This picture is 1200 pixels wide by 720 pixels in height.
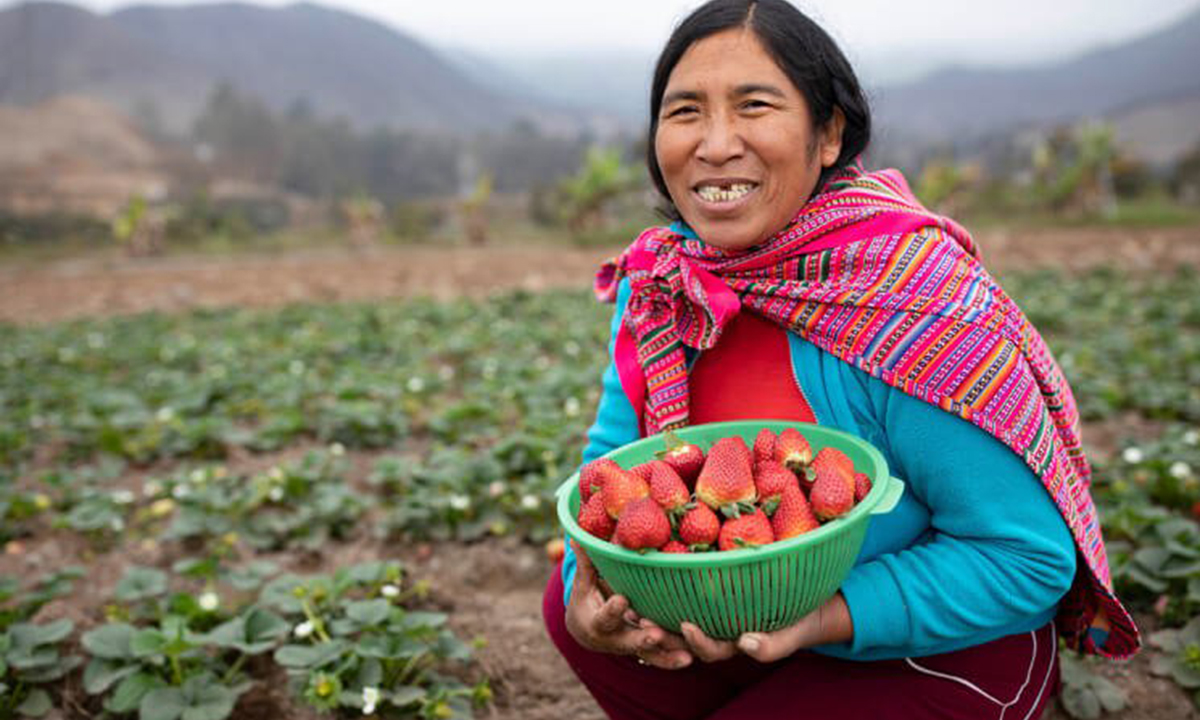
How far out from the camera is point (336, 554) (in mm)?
2873

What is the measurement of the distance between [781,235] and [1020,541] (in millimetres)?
581

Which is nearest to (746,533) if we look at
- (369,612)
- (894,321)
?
(894,321)

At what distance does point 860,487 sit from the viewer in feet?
4.01

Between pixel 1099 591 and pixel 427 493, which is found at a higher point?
pixel 1099 591

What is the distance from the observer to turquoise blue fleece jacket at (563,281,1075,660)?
49.3 inches

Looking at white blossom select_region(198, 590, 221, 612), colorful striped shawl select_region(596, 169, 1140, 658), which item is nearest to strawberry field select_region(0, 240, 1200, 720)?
white blossom select_region(198, 590, 221, 612)

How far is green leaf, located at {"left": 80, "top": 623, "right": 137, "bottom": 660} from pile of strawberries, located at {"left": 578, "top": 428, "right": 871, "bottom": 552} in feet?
4.54

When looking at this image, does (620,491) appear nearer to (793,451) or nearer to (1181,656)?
(793,451)

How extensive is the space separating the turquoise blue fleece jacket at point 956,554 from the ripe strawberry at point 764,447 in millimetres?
183

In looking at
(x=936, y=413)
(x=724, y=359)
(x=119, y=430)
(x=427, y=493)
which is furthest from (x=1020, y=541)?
(x=119, y=430)

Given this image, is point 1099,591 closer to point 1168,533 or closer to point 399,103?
point 1168,533

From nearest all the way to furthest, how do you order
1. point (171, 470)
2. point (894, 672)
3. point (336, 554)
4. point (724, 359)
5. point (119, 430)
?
1. point (894, 672)
2. point (724, 359)
3. point (336, 554)
4. point (171, 470)
5. point (119, 430)

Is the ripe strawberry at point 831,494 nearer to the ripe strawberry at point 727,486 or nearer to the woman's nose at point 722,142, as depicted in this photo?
the ripe strawberry at point 727,486

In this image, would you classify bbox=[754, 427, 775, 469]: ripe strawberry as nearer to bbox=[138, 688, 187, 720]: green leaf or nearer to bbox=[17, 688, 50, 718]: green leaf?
bbox=[138, 688, 187, 720]: green leaf
